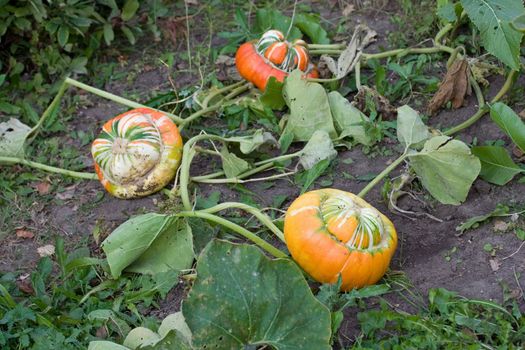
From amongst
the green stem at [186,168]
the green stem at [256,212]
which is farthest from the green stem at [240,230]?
the green stem at [186,168]

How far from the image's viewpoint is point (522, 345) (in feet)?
8.99

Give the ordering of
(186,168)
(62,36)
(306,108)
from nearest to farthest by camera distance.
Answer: (186,168) → (306,108) → (62,36)

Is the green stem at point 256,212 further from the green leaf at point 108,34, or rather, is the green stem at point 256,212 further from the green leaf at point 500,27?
the green leaf at point 108,34

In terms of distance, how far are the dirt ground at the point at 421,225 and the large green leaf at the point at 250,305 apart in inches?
11.5

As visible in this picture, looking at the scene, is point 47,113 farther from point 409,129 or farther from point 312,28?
point 409,129

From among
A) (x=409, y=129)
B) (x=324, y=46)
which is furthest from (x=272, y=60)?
(x=409, y=129)

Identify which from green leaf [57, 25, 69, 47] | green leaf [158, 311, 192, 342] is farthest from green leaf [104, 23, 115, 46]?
green leaf [158, 311, 192, 342]

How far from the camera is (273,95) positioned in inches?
161

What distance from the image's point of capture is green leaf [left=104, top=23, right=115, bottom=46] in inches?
188

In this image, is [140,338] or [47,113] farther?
[47,113]

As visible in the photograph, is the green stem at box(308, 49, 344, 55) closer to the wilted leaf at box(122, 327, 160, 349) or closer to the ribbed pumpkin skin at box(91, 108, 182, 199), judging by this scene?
the ribbed pumpkin skin at box(91, 108, 182, 199)

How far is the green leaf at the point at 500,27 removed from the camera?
3.45 metres

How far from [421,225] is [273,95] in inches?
44.1

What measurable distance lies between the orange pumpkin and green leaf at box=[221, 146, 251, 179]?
24.4 inches
